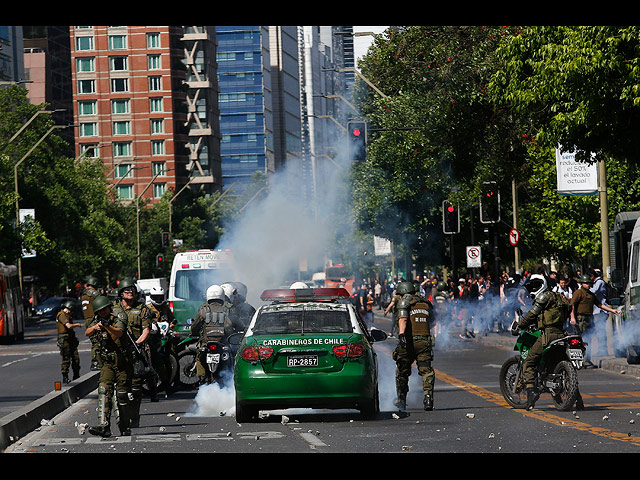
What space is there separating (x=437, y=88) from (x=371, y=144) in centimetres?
1087

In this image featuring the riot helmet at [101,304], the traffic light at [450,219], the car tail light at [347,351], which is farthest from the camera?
the traffic light at [450,219]

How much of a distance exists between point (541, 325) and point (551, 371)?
1.91 ft

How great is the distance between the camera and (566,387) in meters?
16.4

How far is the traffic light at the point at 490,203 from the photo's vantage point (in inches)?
1545

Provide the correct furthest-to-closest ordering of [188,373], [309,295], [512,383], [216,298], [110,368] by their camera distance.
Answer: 1. [188,373]
2. [216,298]
3. [309,295]
4. [512,383]
5. [110,368]

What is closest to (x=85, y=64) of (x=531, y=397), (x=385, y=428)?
(x=531, y=397)

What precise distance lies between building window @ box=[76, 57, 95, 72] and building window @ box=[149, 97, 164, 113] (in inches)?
267

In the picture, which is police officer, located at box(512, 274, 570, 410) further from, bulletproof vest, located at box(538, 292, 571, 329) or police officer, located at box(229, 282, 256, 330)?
police officer, located at box(229, 282, 256, 330)

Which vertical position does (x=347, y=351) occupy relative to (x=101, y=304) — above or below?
below

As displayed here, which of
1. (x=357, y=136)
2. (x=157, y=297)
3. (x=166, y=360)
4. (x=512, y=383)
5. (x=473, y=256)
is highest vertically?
(x=357, y=136)

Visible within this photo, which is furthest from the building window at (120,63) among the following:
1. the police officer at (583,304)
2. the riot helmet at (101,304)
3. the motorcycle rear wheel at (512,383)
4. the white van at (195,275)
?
the riot helmet at (101,304)

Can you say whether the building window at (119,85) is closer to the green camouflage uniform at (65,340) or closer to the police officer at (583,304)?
the police officer at (583,304)

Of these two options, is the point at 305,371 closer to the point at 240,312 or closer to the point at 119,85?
the point at 240,312

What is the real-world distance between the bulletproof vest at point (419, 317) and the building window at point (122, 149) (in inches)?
4860
